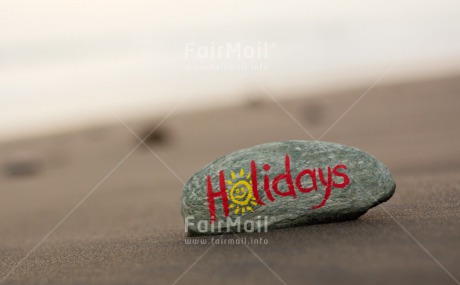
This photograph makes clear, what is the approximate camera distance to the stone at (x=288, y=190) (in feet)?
14.8

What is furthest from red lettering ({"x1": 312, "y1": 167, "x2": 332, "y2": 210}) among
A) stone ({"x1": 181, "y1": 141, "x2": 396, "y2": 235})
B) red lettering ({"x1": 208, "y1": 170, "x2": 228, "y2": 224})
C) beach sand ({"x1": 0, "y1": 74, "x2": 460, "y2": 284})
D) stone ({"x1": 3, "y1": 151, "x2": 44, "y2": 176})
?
stone ({"x1": 3, "y1": 151, "x2": 44, "y2": 176})

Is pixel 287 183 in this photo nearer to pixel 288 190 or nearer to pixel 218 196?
pixel 288 190

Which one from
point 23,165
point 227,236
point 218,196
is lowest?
point 23,165

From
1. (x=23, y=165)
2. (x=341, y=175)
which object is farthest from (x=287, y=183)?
(x=23, y=165)

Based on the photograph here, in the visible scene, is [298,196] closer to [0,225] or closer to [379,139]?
[0,225]

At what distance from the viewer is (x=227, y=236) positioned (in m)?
4.53

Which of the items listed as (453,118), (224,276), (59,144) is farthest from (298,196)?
(59,144)

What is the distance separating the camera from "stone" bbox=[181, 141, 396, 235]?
4.50 m

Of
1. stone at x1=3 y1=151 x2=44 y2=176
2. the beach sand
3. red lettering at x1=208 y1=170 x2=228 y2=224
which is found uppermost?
red lettering at x1=208 y1=170 x2=228 y2=224

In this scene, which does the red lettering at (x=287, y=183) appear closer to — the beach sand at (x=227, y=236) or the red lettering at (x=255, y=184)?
the red lettering at (x=255, y=184)

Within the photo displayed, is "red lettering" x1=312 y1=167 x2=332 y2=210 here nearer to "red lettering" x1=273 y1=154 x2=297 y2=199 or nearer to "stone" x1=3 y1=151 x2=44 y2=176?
"red lettering" x1=273 y1=154 x2=297 y2=199

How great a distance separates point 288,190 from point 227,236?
0.49 meters

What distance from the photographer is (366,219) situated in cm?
464

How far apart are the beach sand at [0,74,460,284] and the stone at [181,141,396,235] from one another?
134 mm
